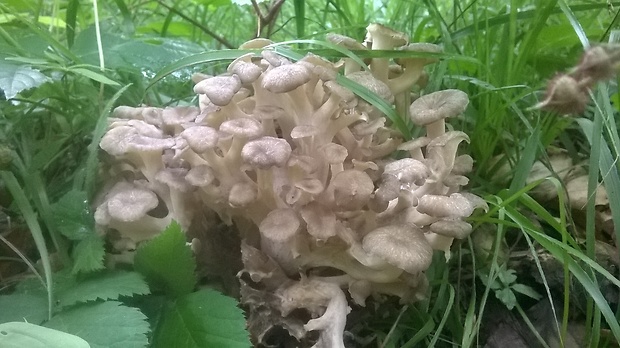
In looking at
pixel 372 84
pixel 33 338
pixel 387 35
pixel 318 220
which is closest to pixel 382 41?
pixel 387 35

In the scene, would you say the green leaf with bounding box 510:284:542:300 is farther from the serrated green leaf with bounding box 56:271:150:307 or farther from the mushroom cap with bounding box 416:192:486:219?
the serrated green leaf with bounding box 56:271:150:307

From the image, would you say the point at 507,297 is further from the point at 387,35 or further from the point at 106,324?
the point at 106,324

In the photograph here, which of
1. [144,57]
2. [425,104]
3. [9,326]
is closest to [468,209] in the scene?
[425,104]

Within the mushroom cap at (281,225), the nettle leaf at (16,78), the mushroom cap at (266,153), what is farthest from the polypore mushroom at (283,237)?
the nettle leaf at (16,78)

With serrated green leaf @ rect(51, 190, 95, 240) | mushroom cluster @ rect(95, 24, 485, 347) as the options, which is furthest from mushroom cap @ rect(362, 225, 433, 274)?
serrated green leaf @ rect(51, 190, 95, 240)

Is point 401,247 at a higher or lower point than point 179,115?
lower

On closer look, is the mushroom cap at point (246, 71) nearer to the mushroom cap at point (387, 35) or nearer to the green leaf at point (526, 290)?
the mushroom cap at point (387, 35)

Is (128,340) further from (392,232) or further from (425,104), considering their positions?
(425,104)
